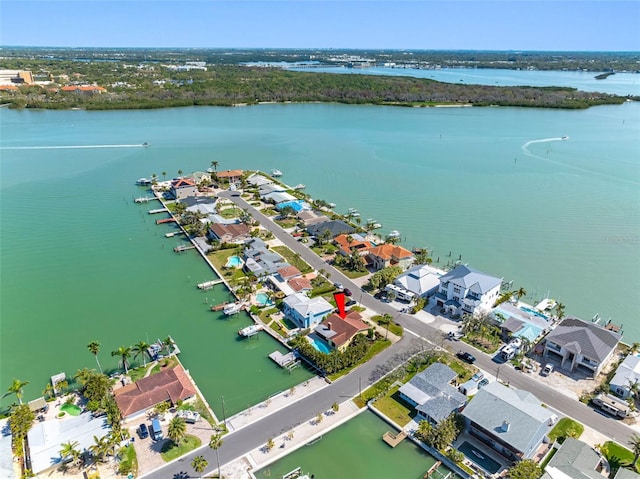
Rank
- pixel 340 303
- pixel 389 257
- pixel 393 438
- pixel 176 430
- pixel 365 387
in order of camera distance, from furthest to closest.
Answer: pixel 389 257 < pixel 340 303 < pixel 365 387 < pixel 393 438 < pixel 176 430

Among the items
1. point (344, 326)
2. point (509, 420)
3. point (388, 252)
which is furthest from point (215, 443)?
point (388, 252)

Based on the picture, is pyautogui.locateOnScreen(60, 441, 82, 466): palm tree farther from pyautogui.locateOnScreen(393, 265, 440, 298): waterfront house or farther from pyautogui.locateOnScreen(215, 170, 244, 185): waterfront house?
pyautogui.locateOnScreen(215, 170, 244, 185): waterfront house

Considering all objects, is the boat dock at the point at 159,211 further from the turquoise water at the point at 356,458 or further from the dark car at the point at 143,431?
the turquoise water at the point at 356,458

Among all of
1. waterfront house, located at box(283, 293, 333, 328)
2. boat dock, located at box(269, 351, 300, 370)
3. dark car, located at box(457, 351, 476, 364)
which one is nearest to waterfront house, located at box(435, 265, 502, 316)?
dark car, located at box(457, 351, 476, 364)

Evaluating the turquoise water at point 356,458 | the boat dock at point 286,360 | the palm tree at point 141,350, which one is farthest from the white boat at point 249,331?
the turquoise water at point 356,458

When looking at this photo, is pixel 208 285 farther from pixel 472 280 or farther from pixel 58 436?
pixel 472 280

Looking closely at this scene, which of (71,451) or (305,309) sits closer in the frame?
(71,451)
